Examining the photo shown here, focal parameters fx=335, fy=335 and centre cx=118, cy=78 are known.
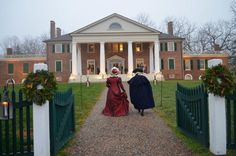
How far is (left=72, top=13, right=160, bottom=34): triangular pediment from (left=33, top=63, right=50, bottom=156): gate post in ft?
Result: 119

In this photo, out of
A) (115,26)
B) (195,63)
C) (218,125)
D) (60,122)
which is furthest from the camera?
(195,63)

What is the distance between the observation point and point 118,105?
11.0 m

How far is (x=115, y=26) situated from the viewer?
42.2 meters

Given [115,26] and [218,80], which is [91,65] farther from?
[218,80]

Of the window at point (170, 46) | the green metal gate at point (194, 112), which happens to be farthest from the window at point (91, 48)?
the green metal gate at point (194, 112)

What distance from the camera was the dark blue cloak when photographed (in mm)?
11125

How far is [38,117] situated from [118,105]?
5482 millimetres

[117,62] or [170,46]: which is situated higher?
[170,46]

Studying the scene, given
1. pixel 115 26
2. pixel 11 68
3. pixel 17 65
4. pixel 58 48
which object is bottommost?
pixel 11 68

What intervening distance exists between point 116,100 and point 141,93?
875 mm

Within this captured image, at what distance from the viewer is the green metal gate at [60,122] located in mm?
5961

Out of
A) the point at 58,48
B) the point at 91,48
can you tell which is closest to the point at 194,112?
the point at 91,48

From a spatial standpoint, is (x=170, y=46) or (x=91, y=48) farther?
(x=170, y=46)

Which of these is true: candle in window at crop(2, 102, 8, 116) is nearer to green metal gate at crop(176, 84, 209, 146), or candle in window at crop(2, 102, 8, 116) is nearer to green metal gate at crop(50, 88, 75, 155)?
green metal gate at crop(50, 88, 75, 155)
